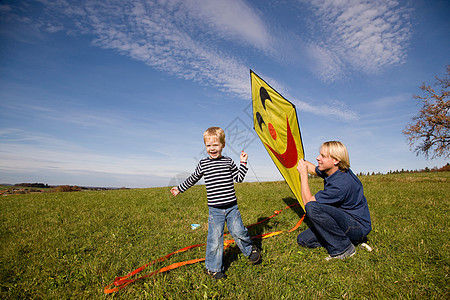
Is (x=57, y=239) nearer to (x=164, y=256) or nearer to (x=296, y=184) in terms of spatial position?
(x=164, y=256)

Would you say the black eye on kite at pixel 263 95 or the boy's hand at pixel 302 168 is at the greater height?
the black eye on kite at pixel 263 95

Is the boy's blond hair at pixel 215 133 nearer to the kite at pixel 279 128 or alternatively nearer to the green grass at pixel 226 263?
the kite at pixel 279 128

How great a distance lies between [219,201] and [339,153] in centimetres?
231

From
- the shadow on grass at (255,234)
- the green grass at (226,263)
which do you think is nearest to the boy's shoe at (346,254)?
the green grass at (226,263)

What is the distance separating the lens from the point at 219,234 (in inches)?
146

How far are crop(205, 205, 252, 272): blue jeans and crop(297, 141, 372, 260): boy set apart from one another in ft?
4.10

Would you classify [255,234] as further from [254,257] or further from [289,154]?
[289,154]

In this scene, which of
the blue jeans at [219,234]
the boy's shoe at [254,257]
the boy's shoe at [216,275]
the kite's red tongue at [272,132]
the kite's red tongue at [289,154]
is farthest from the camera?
the kite's red tongue at [272,132]

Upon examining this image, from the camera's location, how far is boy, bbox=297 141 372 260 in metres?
3.93

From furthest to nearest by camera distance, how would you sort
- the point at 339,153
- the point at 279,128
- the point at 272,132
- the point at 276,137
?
the point at 272,132, the point at 276,137, the point at 279,128, the point at 339,153

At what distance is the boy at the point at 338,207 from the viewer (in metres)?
3.93

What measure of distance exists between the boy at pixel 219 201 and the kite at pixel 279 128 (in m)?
1.12

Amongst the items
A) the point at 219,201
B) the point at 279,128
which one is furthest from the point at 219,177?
the point at 279,128

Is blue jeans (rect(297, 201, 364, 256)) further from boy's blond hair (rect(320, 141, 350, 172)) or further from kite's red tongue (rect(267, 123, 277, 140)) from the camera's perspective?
kite's red tongue (rect(267, 123, 277, 140))
